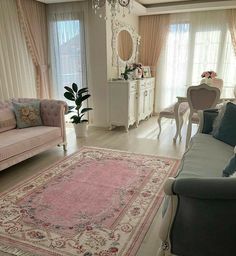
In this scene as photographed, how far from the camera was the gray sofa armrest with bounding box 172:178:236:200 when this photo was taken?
1.11m

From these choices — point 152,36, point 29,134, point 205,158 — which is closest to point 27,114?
point 29,134

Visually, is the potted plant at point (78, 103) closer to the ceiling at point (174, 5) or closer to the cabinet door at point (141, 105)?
the cabinet door at point (141, 105)

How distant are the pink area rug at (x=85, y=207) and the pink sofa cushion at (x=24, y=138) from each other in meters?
0.40

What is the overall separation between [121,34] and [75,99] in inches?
76.6

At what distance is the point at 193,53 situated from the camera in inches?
226

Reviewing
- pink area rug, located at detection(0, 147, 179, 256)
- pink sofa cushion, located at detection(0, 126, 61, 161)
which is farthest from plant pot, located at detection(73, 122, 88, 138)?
pink area rug, located at detection(0, 147, 179, 256)

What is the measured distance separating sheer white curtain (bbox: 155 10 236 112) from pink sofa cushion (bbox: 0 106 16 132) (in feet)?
12.8

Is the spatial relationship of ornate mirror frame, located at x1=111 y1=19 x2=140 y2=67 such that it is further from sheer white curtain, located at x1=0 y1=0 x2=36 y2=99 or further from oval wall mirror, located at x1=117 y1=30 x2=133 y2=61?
sheer white curtain, located at x1=0 y1=0 x2=36 y2=99

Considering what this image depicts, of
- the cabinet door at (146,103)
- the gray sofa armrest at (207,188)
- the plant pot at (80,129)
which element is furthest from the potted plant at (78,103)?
the gray sofa armrest at (207,188)

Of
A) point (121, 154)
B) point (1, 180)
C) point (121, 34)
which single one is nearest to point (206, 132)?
point (121, 154)

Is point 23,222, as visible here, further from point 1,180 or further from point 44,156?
point 44,156

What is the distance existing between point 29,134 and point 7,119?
0.48m

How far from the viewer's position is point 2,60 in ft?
13.4

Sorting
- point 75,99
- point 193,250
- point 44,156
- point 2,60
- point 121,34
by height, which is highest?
point 121,34
